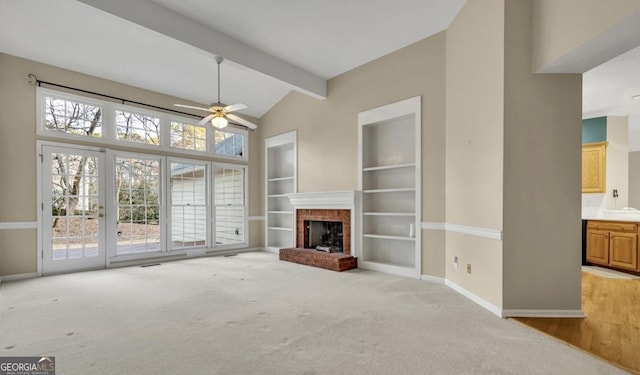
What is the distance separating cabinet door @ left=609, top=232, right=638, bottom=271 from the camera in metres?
4.90

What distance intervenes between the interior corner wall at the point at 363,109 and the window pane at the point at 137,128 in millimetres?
2500

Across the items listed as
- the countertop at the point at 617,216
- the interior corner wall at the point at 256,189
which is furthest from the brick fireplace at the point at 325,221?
the countertop at the point at 617,216

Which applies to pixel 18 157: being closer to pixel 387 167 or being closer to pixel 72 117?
pixel 72 117

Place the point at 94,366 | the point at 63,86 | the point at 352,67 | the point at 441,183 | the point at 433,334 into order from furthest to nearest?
1. the point at 352,67
2. the point at 63,86
3. the point at 441,183
4. the point at 433,334
5. the point at 94,366

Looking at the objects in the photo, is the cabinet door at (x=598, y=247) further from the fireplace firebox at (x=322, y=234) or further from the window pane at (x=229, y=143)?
the window pane at (x=229, y=143)

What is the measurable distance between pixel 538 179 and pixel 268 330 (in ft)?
10.2

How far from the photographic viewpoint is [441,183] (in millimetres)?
4555

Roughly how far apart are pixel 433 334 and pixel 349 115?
4099mm

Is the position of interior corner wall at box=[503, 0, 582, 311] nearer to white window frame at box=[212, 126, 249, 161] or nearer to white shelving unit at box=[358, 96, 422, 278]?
white shelving unit at box=[358, 96, 422, 278]

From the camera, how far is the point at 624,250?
5.04 meters

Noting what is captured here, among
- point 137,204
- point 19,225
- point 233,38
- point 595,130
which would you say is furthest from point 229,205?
point 595,130

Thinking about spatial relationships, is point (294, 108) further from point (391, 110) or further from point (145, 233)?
point (145, 233)

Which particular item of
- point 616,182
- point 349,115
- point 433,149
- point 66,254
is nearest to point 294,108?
point 349,115

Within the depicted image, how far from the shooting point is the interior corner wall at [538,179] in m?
3.22
